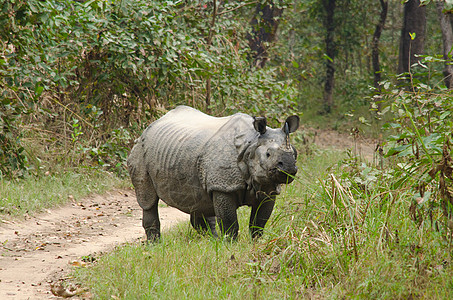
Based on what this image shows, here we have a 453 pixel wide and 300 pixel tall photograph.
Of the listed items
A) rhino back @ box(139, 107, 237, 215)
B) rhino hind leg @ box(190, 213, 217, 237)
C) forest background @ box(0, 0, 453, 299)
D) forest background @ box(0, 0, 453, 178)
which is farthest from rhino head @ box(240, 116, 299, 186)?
forest background @ box(0, 0, 453, 178)

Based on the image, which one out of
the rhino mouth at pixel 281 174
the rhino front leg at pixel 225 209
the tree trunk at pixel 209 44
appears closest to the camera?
the rhino mouth at pixel 281 174

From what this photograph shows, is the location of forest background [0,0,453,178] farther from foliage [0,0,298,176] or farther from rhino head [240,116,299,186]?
rhino head [240,116,299,186]

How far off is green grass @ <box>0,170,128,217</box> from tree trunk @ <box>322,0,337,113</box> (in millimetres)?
12663

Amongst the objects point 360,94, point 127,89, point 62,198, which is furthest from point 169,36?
point 360,94

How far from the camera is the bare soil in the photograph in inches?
218

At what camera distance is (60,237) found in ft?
25.0

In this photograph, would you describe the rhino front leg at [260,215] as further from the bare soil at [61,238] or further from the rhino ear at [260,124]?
the bare soil at [61,238]

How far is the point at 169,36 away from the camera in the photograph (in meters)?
10.5

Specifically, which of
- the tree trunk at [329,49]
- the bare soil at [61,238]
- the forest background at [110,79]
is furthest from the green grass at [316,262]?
the tree trunk at [329,49]

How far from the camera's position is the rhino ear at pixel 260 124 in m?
5.29

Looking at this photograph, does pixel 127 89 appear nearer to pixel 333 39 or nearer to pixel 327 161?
pixel 327 161

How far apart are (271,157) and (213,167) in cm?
70

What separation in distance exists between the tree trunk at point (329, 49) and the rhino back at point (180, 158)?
51.6 feet

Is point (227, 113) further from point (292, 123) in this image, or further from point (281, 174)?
point (281, 174)
